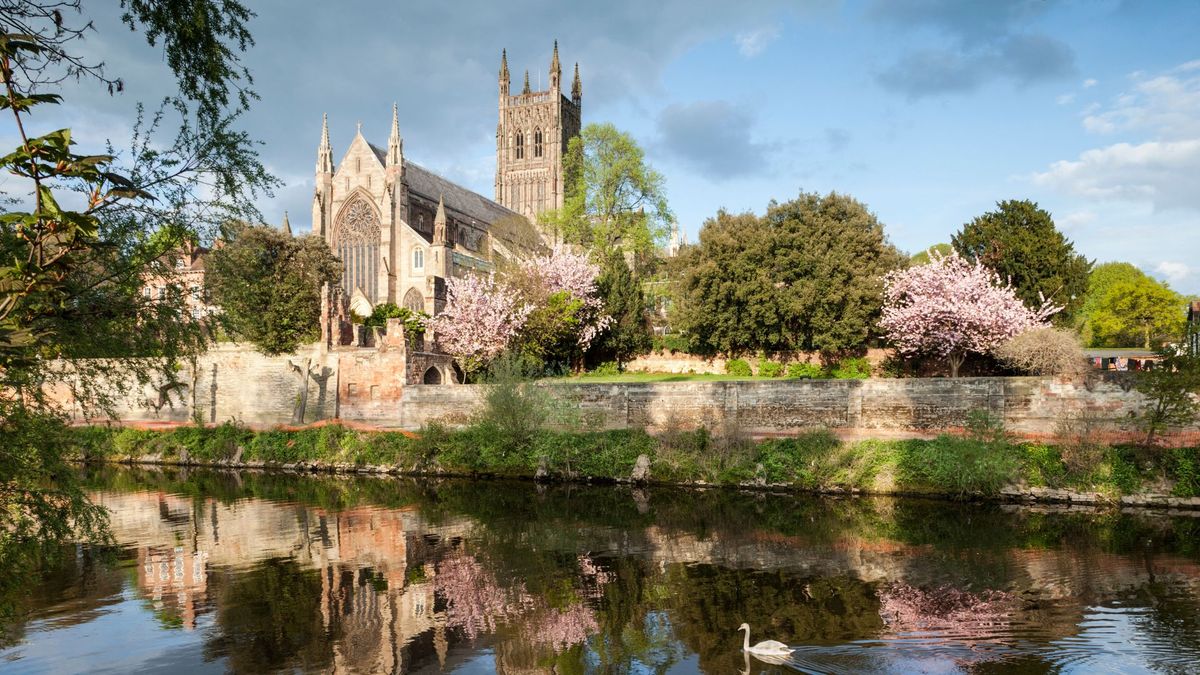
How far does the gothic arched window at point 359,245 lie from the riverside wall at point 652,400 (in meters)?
19.1

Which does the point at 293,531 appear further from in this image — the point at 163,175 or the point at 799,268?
the point at 799,268

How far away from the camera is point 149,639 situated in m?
10.6

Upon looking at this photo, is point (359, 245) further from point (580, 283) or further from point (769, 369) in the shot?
point (769, 369)

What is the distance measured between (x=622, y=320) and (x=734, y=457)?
18.4 metres

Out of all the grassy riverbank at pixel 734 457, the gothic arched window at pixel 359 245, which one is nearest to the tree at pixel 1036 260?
the grassy riverbank at pixel 734 457

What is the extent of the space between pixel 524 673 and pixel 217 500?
16.4m

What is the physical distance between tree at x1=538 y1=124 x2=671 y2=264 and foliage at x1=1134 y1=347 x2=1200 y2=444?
28499mm

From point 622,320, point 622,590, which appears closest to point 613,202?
point 622,320

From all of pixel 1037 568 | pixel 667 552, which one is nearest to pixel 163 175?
pixel 667 552

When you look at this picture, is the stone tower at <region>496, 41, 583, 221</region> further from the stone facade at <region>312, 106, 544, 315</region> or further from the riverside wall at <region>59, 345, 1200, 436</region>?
the riverside wall at <region>59, 345, 1200, 436</region>

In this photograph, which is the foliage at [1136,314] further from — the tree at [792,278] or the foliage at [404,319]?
the foliage at [404,319]

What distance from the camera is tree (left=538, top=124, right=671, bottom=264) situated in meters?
46.6

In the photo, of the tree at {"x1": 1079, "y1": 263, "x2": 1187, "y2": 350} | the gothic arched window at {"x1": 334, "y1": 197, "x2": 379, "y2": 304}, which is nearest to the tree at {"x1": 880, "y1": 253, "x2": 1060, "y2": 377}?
the tree at {"x1": 1079, "y1": 263, "x2": 1187, "y2": 350}

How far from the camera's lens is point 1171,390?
1997cm
